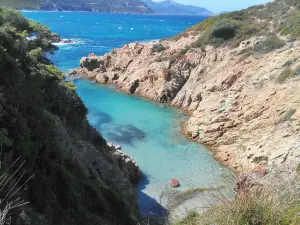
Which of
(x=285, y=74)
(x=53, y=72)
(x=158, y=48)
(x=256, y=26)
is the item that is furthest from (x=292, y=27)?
(x=53, y=72)

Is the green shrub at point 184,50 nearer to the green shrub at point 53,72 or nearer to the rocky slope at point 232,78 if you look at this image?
the rocky slope at point 232,78

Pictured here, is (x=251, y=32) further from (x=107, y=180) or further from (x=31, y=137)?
(x=31, y=137)

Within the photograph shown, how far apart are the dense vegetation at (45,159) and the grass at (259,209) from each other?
3.11 meters

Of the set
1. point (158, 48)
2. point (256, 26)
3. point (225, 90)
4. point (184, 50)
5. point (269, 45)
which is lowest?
point (225, 90)

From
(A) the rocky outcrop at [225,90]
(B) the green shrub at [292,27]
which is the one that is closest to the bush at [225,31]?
(A) the rocky outcrop at [225,90]

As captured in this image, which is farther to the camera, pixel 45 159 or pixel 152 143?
pixel 152 143

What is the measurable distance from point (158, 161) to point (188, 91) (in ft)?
45.3

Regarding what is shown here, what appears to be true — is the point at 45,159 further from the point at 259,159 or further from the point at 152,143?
the point at 152,143

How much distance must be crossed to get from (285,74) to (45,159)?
20607 mm

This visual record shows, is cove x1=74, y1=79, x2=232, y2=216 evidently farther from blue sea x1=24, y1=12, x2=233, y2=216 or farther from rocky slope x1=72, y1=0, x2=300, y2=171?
rocky slope x1=72, y1=0, x2=300, y2=171

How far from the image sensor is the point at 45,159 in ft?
28.3

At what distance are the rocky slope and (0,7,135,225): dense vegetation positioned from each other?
5.97 metres

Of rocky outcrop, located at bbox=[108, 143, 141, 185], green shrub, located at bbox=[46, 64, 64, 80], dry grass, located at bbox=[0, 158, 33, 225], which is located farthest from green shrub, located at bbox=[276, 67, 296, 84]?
dry grass, located at bbox=[0, 158, 33, 225]

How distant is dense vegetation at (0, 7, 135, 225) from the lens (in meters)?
7.41
